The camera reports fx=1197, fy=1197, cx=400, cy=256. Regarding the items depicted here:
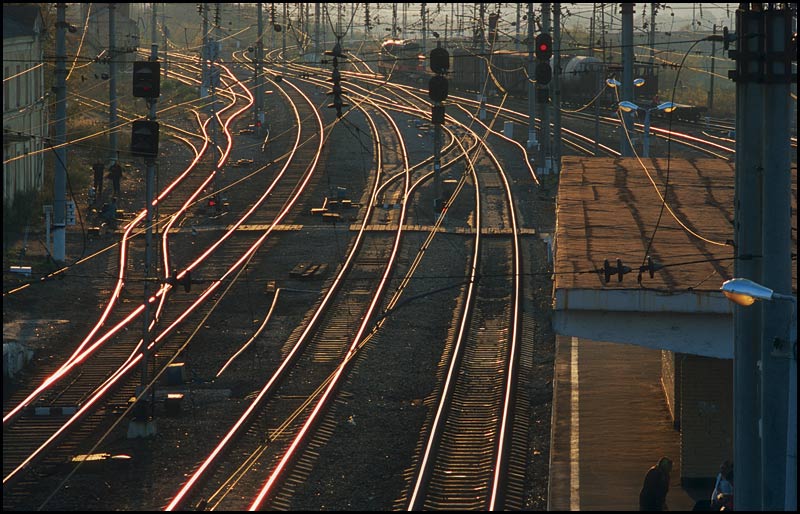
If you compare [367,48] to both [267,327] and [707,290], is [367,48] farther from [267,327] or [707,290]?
[707,290]

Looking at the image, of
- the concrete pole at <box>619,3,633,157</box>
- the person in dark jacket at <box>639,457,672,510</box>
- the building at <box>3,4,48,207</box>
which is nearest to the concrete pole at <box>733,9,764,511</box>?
the person in dark jacket at <box>639,457,672,510</box>

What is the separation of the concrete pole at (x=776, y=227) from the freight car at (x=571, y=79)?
37.4 meters

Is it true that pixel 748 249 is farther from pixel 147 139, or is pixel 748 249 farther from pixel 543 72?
pixel 543 72

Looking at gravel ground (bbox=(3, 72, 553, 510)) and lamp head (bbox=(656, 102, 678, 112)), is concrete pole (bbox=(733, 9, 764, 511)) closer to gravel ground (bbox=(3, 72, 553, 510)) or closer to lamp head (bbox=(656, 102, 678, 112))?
gravel ground (bbox=(3, 72, 553, 510))

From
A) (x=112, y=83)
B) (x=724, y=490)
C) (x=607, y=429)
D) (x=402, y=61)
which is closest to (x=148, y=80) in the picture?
(x=607, y=429)

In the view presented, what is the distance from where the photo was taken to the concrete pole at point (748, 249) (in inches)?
330

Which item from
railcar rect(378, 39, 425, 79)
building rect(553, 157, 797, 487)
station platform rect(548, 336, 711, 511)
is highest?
railcar rect(378, 39, 425, 79)

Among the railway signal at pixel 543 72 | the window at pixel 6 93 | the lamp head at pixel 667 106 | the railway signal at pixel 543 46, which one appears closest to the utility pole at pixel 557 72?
the railway signal at pixel 543 72

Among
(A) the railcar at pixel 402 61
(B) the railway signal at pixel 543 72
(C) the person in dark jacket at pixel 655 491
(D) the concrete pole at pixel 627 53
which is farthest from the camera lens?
(A) the railcar at pixel 402 61

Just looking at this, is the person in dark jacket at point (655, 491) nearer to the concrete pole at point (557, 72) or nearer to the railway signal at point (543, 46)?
the railway signal at point (543, 46)

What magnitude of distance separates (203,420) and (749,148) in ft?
27.3

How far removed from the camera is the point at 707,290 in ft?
37.6

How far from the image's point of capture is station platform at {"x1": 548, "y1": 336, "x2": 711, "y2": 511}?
12359mm

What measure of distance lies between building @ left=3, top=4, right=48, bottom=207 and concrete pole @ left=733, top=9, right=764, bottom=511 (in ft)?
69.9
